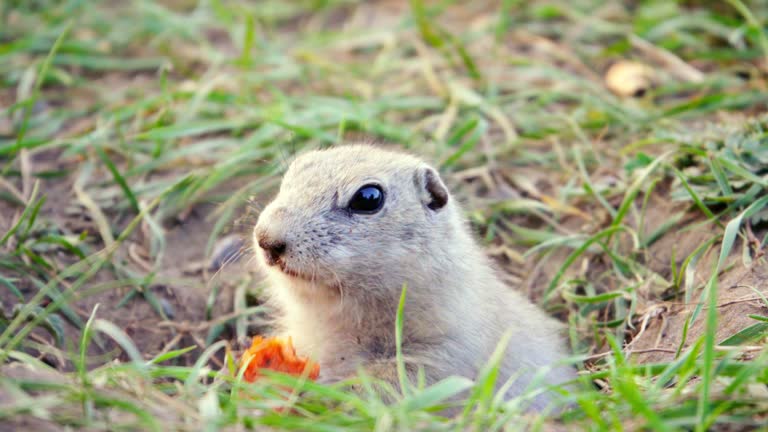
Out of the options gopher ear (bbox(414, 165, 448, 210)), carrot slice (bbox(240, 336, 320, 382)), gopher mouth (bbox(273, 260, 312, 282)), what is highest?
gopher ear (bbox(414, 165, 448, 210))

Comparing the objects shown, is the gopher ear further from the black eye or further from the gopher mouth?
the gopher mouth

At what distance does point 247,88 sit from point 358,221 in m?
2.82

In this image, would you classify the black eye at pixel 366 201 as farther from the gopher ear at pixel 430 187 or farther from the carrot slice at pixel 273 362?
the carrot slice at pixel 273 362

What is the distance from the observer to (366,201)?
146 inches

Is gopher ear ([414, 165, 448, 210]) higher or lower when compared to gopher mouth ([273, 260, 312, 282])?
higher

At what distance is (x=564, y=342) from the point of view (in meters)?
4.38

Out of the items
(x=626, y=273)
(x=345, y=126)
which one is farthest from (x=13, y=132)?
(x=626, y=273)

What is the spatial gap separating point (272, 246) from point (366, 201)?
0.52m

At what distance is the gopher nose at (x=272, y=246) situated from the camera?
3.44m

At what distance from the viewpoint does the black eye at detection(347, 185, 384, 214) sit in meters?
3.71

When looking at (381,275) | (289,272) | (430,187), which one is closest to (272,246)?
(289,272)

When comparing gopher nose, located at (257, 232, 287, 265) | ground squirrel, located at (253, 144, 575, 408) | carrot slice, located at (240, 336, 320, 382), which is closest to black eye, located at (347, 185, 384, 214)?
ground squirrel, located at (253, 144, 575, 408)

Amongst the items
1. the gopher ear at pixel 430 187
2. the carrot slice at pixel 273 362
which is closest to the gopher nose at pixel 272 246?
the carrot slice at pixel 273 362

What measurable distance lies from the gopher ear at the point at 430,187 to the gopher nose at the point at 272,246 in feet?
2.76
